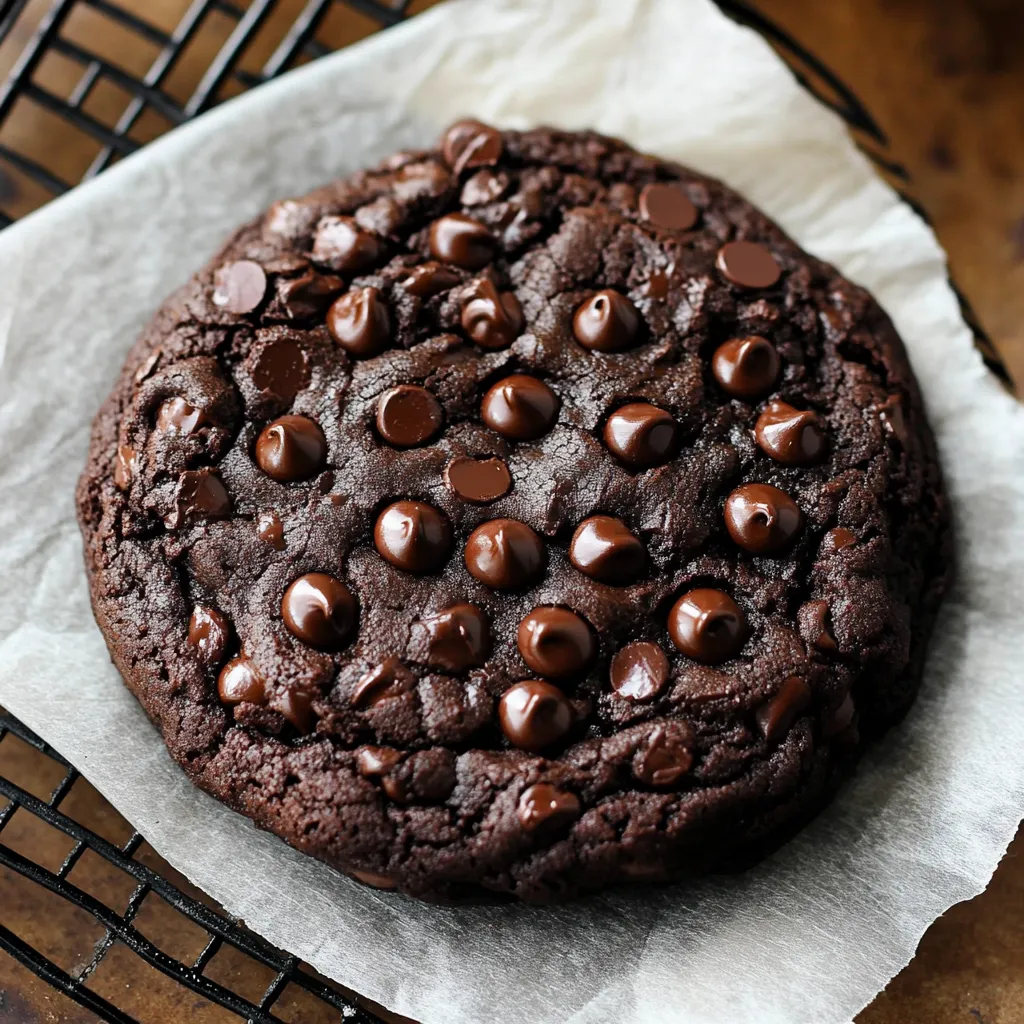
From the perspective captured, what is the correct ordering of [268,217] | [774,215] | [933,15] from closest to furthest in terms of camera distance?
[268,217]
[774,215]
[933,15]

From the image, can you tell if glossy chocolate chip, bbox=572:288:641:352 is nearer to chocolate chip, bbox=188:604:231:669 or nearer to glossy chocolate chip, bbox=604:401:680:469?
glossy chocolate chip, bbox=604:401:680:469

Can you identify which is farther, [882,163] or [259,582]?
[882,163]

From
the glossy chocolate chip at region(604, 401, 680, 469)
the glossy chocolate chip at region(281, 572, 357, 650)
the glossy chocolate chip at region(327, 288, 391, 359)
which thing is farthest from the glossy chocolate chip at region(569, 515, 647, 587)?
the glossy chocolate chip at region(327, 288, 391, 359)

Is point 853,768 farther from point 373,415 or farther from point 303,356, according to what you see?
point 303,356

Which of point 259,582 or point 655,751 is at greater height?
point 655,751

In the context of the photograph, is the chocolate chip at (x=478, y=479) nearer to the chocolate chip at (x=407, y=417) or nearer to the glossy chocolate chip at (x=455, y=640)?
the chocolate chip at (x=407, y=417)

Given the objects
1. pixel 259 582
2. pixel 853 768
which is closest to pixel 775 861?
pixel 853 768
